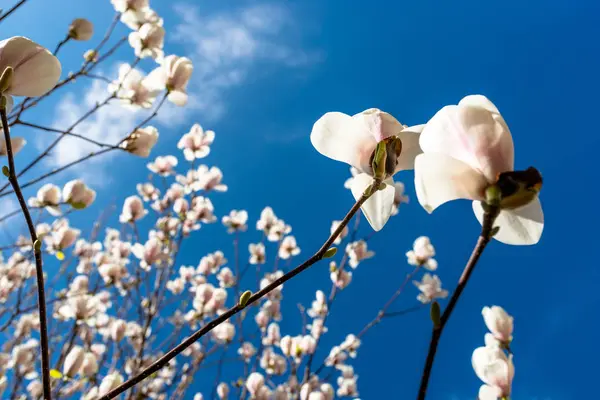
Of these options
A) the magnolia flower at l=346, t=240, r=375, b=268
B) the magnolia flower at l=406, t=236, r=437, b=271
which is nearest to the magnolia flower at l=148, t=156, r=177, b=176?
the magnolia flower at l=346, t=240, r=375, b=268

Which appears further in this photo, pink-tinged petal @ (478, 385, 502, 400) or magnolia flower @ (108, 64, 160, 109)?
magnolia flower @ (108, 64, 160, 109)

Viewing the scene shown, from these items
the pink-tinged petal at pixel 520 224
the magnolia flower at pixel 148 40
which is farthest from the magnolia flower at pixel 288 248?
the pink-tinged petal at pixel 520 224

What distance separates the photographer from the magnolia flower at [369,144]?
2.26 ft

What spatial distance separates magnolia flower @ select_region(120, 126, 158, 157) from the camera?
1.87 metres

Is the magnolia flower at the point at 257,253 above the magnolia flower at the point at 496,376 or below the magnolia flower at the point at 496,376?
above

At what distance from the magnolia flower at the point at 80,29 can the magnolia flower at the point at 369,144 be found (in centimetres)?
189

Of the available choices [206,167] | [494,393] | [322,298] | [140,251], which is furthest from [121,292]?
[494,393]

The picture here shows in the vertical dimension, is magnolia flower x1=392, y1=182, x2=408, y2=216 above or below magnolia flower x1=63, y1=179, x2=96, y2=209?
above

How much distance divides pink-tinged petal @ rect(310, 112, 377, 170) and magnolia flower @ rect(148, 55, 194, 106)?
4.38 ft

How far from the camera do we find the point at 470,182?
0.55m

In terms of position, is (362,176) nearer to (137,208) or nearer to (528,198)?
(528,198)

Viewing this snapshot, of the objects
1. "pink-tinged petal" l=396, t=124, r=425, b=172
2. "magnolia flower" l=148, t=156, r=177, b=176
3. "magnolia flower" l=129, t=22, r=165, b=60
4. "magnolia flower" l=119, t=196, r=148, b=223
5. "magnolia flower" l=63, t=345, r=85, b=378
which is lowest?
"pink-tinged petal" l=396, t=124, r=425, b=172

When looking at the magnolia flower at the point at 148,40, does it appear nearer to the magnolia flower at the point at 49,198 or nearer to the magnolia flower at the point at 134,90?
the magnolia flower at the point at 134,90

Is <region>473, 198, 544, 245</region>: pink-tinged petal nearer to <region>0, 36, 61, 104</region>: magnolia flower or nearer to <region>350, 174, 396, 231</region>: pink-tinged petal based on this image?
<region>350, 174, 396, 231</region>: pink-tinged petal
